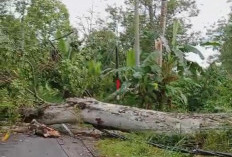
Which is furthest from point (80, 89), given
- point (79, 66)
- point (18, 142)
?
point (18, 142)

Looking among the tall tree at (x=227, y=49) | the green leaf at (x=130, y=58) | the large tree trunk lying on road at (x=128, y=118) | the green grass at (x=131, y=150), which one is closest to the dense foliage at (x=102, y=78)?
the green leaf at (x=130, y=58)

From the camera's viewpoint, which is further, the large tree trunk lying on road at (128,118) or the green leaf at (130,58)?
the green leaf at (130,58)

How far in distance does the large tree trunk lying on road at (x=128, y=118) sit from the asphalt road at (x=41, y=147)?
693 millimetres

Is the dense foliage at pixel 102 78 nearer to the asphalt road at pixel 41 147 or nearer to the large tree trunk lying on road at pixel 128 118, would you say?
the large tree trunk lying on road at pixel 128 118

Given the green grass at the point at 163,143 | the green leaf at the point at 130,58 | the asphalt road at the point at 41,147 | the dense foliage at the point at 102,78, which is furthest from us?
the green leaf at the point at 130,58

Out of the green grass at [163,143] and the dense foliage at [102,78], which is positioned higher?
the dense foliage at [102,78]

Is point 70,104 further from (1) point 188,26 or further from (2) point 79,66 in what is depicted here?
(1) point 188,26

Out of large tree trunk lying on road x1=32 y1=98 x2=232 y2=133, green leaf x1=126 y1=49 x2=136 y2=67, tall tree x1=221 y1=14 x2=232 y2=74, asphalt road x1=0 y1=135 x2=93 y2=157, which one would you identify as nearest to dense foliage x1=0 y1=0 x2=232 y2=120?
green leaf x1=126 y1=49 x2=136 y2=67

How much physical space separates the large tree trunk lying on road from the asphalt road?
69 cm

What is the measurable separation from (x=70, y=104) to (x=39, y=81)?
10.2ft

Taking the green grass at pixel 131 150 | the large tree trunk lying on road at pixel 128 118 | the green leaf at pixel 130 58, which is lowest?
the green grass at pixel 131 150

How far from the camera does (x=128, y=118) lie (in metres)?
6.12

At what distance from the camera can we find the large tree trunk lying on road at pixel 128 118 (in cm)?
574

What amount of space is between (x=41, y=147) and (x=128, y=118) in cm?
171
